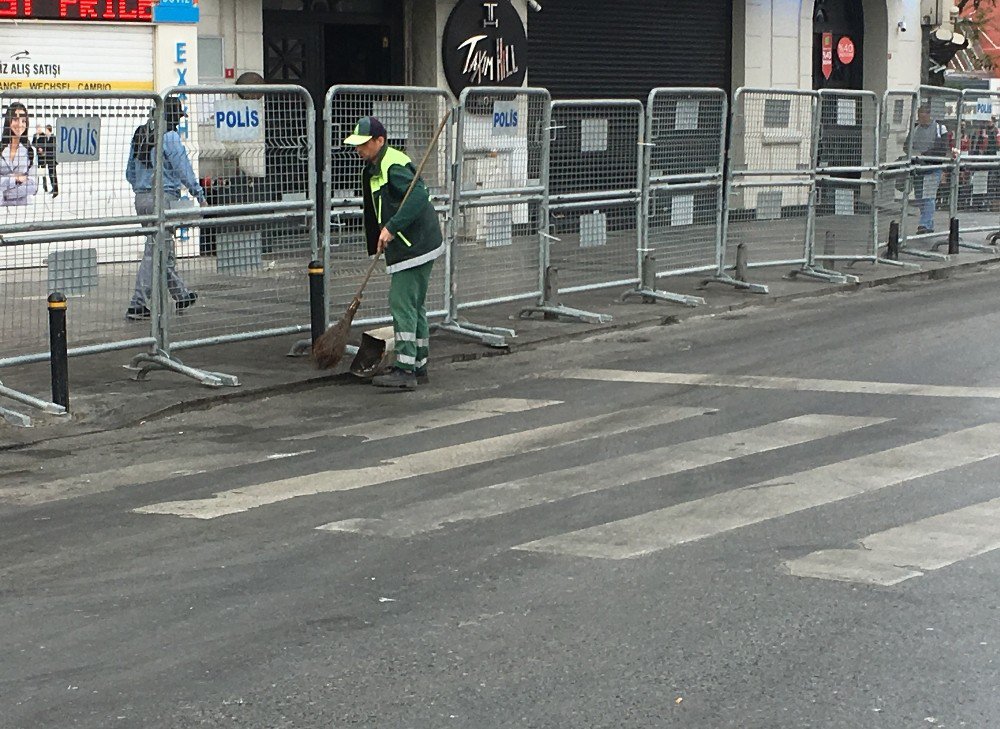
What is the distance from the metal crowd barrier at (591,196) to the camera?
14438 mm

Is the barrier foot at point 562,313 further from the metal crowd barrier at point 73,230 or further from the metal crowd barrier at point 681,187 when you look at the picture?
the metal crowd barrier at point 73,230

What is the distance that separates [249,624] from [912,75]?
1060 inches

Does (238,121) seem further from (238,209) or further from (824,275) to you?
(824,275)

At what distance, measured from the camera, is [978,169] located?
20.7 metres

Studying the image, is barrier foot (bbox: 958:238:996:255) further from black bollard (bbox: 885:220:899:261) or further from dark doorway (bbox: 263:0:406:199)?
dark doorway (bbox: 263:0:406:199)

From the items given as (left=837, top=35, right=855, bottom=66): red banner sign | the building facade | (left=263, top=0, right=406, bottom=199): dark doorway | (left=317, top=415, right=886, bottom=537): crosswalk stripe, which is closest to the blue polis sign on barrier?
the building facade

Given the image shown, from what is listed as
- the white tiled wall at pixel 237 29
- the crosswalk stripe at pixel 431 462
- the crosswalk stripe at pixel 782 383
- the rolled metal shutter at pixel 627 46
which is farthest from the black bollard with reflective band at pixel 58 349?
the rolled metal shutter at pixel 627 46

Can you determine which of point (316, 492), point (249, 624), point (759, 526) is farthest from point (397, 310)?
point (249, 624)

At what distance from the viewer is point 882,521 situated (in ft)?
24.1

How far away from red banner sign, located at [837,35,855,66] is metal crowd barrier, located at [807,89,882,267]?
11.6 meters

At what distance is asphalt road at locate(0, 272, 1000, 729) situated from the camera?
17.2 feet

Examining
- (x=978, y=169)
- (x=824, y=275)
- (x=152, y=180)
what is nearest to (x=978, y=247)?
(x=978, y=169)

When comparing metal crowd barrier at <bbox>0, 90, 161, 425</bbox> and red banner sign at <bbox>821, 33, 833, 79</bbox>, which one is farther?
red banner sign at <bbox>821, 33, 833, 79</bbox>

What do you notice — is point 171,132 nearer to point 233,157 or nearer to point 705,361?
point 233,157
